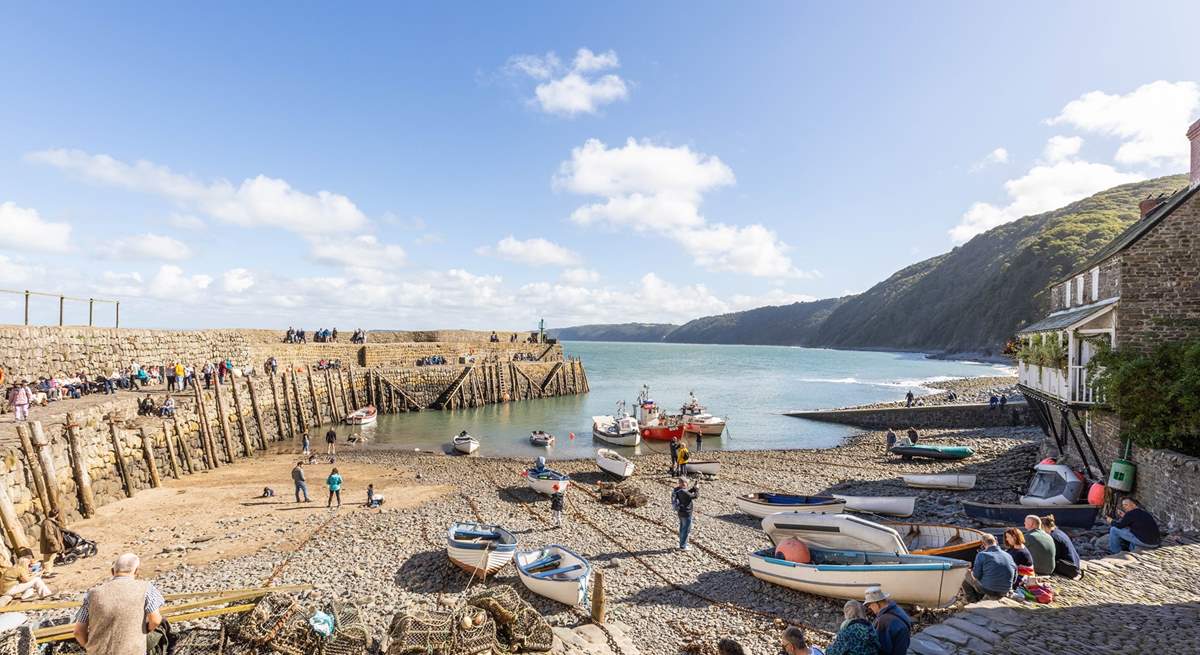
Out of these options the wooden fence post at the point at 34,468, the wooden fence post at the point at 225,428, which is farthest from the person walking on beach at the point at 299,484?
the wooden fence post at the point at 225,428

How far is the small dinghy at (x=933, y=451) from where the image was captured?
24.8 metres

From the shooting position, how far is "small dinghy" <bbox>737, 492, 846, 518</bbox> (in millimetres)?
16094

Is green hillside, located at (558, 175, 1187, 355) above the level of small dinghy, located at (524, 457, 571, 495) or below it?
above

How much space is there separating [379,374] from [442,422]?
28.4 feet

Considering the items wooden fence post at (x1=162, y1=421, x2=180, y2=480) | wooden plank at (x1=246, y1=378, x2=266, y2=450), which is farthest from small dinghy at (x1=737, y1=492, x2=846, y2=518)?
wooden plank at (x1=246, y1=378, x2=266, y2=450)

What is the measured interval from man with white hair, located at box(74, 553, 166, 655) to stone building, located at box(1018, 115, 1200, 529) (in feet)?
57.4

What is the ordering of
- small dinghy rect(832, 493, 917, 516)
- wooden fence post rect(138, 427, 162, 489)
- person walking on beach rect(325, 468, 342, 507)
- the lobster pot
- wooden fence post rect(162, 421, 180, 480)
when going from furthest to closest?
wooden fence post rect(162, 421, 180, 480)
wooden fence post rect(138, 427, 162, 489)
person walking on beach rect(325, 468, 342, 507)
small dinghy rect(832, 493, 917, 516)
the lobster pot

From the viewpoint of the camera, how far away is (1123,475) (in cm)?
1385

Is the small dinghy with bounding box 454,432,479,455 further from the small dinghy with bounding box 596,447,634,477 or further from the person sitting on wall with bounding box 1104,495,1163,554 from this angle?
the person sitting on wall with bounding box 1104,495,1163,554

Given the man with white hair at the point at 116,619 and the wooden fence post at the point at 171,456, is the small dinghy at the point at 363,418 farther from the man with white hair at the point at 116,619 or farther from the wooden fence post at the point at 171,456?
the man with white hair at the point at 116,619

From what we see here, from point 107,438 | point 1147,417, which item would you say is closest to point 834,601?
point 1147,417

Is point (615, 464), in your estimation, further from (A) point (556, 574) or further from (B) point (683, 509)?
(A) point (556, 574)

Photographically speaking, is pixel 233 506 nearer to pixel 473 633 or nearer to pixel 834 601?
pixel 473 633

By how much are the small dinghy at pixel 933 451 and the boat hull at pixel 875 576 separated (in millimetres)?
17646
